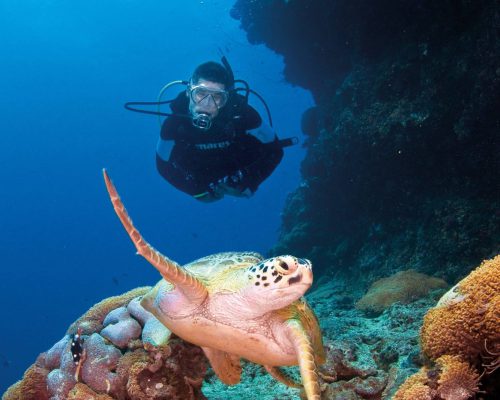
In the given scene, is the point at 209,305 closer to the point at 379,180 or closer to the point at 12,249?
the point at 379,180

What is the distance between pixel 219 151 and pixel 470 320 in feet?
15.5

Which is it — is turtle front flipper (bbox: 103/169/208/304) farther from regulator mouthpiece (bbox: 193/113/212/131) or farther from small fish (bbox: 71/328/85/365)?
regulator mouthpiece (bbox: 193/113/212/131)

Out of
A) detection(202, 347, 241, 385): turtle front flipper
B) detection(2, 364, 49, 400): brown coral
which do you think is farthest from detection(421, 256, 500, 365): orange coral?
detection(2, 364, 49, 400): brown coral

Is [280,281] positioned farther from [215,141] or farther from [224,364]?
[215,141]

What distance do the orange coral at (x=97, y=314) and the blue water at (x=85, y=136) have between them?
57359 mm

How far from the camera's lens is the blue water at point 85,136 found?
6825 cm

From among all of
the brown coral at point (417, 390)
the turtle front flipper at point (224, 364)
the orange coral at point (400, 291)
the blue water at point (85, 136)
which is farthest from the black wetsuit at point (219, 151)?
the blue water at point (85, 136)

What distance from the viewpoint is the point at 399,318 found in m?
4.09

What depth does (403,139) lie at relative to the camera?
8.20 metres

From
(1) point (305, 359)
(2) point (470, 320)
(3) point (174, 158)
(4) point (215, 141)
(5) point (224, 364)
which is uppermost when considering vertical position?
(3) point (174, 158)

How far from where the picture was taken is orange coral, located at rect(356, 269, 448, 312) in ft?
16.9

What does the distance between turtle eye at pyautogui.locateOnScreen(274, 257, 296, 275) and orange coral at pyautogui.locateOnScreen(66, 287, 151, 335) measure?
5.61ft

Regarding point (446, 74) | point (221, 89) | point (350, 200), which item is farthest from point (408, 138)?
point (221, 89)

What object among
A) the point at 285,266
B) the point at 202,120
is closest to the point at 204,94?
the point at 202,120
